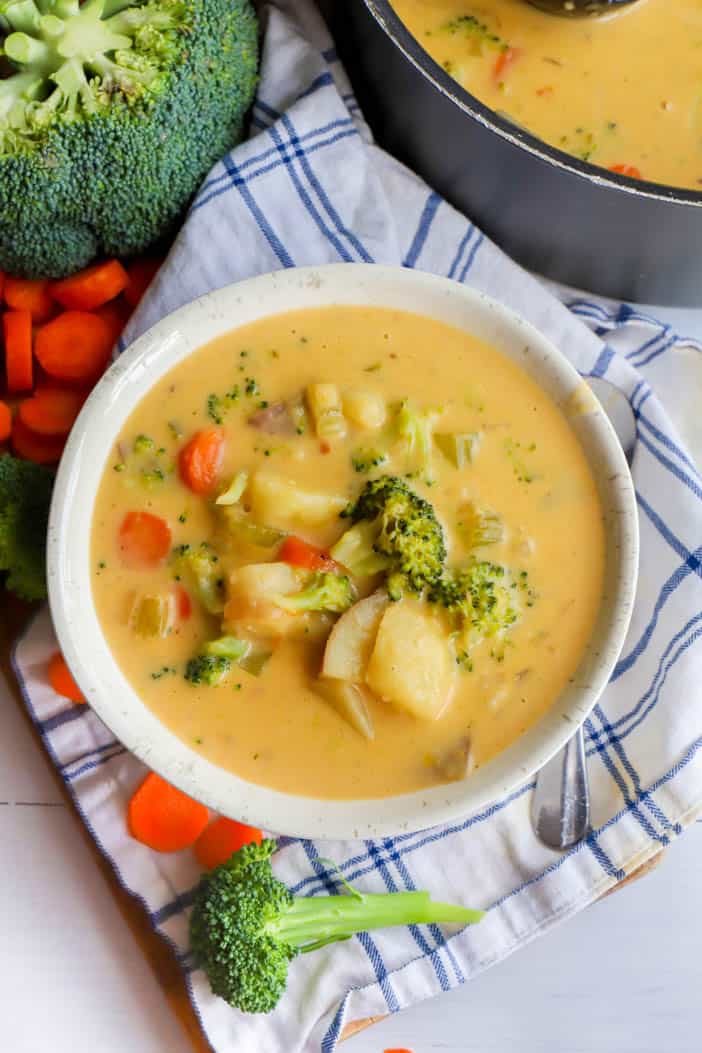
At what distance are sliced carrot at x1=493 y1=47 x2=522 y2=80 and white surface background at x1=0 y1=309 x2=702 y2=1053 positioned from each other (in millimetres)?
683

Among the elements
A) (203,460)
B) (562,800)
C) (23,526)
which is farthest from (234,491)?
(562,800)

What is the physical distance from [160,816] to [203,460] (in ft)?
2.66

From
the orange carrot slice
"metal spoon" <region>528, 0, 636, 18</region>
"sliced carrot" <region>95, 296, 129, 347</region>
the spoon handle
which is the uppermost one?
"metal spoon" <region>528, 0, 636, 18</region>

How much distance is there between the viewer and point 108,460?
2.30 meters

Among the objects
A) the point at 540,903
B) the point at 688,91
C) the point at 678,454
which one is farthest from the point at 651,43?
the point at 540,903

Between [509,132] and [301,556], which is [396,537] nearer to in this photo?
[301,556]

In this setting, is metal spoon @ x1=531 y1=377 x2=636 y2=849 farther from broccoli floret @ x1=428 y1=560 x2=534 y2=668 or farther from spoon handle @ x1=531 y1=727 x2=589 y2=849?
broccoli floret @ x1=428 y1=560 x2=534 y2=668

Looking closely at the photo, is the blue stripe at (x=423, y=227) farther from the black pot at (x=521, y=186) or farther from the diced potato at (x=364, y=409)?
the diced potato at (x=364, y=409)

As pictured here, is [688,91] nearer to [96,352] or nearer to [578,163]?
[578,163]

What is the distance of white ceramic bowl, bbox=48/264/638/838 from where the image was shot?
87.5 inches

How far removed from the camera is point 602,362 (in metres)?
2.77

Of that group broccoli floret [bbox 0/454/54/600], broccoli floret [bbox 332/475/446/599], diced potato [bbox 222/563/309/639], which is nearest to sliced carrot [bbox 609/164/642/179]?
broccoli floret [bbox 332/475/446/599]

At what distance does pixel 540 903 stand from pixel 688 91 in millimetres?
1813

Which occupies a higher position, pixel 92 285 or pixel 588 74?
pixel 588 74
